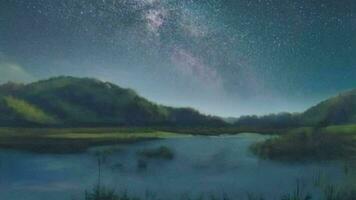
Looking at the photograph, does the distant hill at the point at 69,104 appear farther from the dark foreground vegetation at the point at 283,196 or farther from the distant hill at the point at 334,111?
the distant hill at the point at 334,111

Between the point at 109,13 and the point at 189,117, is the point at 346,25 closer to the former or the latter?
the point at 189,117

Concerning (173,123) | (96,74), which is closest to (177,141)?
(173,123)

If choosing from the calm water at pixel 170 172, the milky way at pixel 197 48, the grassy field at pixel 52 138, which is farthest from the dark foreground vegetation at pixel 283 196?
the milky way at pixel 197 48

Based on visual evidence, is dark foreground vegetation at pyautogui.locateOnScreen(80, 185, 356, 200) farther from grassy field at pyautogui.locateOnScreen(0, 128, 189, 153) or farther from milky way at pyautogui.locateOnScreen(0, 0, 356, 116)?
milky way at pyautogui.locateOnScreen(0, 0, 356, 116)

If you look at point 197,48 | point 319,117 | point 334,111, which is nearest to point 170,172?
point 197,48

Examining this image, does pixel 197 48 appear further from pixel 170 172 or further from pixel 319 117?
pixel 319 117

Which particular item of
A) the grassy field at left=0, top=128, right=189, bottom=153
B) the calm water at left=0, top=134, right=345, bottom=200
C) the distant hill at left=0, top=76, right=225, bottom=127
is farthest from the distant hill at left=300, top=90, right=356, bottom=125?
the grassy field at left=0, top=128, right=189, bottom=153
